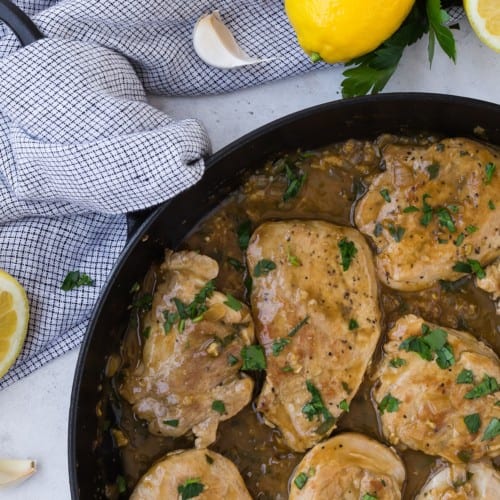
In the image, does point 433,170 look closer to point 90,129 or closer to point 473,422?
point 473,422

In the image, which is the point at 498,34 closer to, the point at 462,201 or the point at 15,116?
the point at 462,201

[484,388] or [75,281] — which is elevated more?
[75,281]

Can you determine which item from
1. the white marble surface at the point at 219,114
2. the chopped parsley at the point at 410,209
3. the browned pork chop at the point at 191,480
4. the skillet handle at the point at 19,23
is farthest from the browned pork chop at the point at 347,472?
the skillet handle at the point at 19,23

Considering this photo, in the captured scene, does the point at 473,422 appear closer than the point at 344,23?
No

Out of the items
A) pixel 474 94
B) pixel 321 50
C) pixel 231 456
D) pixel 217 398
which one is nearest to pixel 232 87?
pixel 321 50

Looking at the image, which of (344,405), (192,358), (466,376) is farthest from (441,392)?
(192,358)

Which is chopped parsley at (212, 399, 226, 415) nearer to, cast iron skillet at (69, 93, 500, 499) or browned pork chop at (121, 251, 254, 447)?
browned pork chop at (121, 251, 254, 447)

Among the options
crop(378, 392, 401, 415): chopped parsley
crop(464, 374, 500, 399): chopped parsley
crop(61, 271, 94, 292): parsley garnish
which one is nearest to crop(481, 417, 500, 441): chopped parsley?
crop(464, 374, 500, 399): chopped parsley
